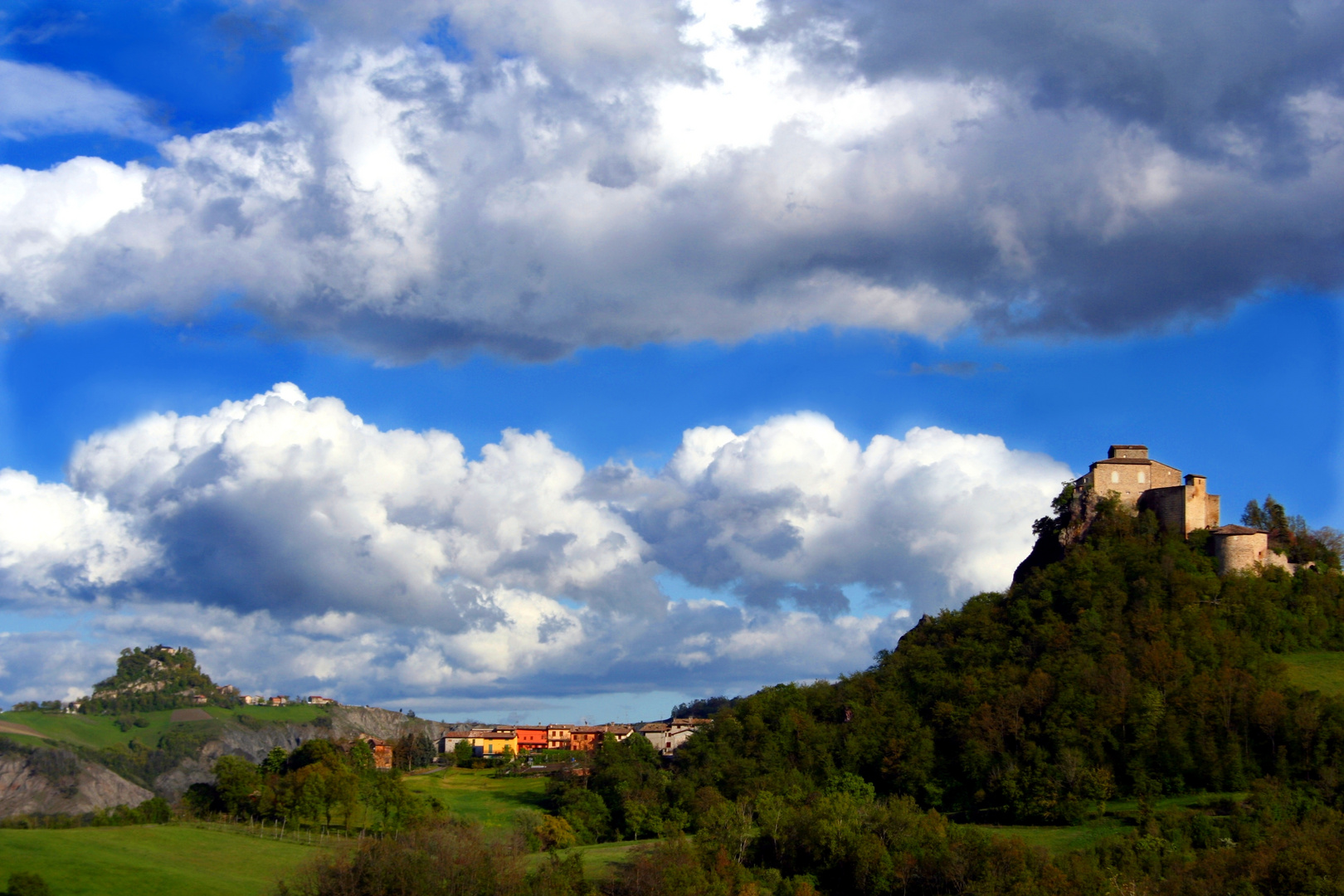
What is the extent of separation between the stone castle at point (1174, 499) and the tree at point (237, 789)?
93.0 metres

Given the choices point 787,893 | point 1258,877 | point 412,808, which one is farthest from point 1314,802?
point 412,808

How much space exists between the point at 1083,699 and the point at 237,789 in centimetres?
8587

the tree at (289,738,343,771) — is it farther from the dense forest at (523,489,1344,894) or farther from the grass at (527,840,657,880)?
the grass at (527,840,657,880)

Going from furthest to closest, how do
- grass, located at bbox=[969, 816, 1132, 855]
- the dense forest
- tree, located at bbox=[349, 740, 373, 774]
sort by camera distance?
tree, located at bbox=[349, 740, 373, 774]
grass, located at bbox=[969, 816, 1132, 855]
the dense forest

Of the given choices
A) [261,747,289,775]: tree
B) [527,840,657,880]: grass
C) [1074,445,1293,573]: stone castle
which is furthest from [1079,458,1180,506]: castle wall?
[261,747,289,775]: tree

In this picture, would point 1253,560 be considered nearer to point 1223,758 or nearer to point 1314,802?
point 1223,758

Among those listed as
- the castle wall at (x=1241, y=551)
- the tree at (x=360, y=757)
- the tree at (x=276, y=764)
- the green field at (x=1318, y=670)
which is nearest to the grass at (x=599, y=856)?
the tree at (x=360, y=757)

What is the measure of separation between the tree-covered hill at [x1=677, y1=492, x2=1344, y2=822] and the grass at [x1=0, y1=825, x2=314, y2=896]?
152 feet

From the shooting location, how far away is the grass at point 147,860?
Answer: 77.5 m

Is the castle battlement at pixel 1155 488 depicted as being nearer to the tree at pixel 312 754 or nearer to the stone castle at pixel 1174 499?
the stone castle at pixel 1174 499

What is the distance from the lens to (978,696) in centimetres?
11081

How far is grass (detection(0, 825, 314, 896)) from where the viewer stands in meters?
77.5

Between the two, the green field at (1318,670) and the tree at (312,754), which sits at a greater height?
the green field at (1318,670)

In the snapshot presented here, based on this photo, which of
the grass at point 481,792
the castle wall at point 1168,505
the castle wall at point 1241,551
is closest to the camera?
the castle wall at point 1241,551
